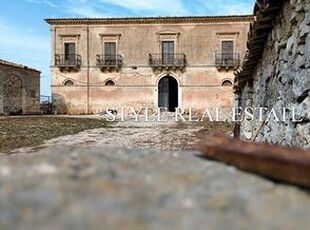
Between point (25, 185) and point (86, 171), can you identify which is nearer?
point (25, 185)

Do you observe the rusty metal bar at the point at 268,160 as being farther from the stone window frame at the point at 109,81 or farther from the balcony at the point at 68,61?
the balcony at the point at 68,61

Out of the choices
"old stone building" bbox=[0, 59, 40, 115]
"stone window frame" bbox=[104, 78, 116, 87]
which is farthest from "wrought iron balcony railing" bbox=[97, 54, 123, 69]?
"old stone building" bbox=[0, 59, 40, 115]

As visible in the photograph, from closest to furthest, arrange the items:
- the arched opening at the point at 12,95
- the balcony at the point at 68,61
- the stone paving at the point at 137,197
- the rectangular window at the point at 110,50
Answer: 1. the stone paving at the point at 137,197
2. the arched opening at the point at 12,95
3. the balcony at the point at 68,61
4. the rectangular window at the point at 110,50

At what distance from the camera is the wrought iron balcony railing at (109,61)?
33.0 m

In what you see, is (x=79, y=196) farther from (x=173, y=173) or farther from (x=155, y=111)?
(x=155, y=111)

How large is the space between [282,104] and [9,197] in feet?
12.2

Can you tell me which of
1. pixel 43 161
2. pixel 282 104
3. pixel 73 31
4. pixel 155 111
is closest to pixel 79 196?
pixel 43 161

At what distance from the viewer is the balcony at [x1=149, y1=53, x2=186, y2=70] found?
Result: 32.9 meters

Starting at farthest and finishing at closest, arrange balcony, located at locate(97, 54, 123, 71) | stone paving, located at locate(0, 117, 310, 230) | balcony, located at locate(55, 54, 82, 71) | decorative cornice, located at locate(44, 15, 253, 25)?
1. balcony, located at locate(55, 54, 82, 71)
2. balcony, located at locate(97, 54, 123, 71)
3. decorative cornice, located at locate(44, 15, 253, 25)
4. stone paving, located at locate(0, 117, 310, 230)


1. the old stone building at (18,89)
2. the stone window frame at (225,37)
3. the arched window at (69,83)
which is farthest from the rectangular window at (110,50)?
the stone window frame at (225,37)

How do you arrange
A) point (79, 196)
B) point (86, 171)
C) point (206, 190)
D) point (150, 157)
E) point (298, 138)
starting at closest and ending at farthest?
point (79, 196), point (206, 190), point (86, 171), point (150, 157), point (298, 138)

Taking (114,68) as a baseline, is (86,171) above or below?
below

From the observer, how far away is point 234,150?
1.75 m

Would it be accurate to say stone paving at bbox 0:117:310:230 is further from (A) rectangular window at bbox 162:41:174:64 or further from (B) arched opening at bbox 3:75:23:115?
(A) rectangular window at bbox 162:41:174:64
